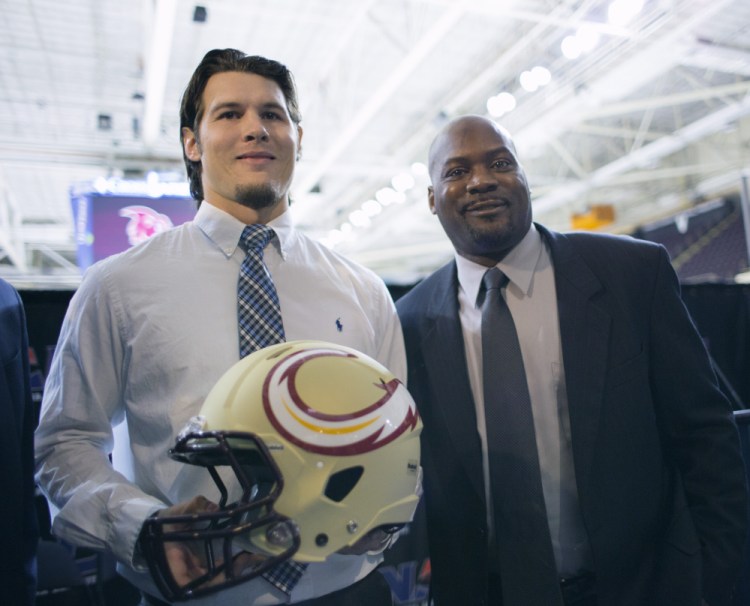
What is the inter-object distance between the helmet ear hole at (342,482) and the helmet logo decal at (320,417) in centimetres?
8

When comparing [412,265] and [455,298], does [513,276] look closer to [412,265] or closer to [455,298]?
[455,298]

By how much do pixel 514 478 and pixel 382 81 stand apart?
7.19 meters

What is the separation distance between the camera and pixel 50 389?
1559mm

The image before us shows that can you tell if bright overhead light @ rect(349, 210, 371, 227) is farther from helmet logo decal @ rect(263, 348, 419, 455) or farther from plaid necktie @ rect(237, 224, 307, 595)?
helmet logo decal @ rect(263, 348, 419, 455)

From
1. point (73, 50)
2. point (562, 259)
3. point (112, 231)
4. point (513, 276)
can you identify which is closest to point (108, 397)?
point (513, 276)

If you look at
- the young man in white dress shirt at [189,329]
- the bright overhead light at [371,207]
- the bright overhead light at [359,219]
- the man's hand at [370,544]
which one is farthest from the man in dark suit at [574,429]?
the bright overhead light at [359,219]

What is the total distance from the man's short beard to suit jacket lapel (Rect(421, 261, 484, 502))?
661 mm

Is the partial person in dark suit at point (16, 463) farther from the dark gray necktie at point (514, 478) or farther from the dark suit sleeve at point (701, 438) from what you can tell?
the dark suit sleeve at point (701, 438)

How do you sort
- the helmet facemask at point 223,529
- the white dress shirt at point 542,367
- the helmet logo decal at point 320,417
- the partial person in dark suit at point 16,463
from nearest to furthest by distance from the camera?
the helmet facemask at point 223,529, the helmet logo decal at point 320,417, the partial person in dark suit at point 16,463, the white dress shirt at point 542,367

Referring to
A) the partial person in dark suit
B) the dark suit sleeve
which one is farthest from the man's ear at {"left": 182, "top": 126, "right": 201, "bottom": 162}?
the dark suit sleeve

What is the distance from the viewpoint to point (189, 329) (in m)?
1.57

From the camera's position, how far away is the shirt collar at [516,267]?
1962mm

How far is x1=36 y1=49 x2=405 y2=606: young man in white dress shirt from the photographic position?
143cm

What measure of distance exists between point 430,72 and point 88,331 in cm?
745
